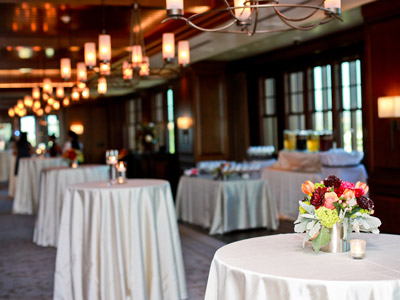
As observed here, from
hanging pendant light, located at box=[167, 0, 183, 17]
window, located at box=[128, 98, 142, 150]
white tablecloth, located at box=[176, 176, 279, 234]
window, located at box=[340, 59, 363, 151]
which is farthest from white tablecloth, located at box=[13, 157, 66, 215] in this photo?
window, located at box=[128, 98, 142, 150]

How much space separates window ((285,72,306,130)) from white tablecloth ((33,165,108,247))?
4.87 meters

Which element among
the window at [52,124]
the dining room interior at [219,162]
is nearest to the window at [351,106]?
the dining room interior at [219,162]

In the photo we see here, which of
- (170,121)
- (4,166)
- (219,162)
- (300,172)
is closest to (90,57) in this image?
(219,162)

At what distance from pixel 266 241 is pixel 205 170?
6.13m

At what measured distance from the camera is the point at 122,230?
4.63 metres

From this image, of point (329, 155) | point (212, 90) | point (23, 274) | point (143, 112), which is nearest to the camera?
point (23, 274)

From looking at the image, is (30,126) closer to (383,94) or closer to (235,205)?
(235,205)

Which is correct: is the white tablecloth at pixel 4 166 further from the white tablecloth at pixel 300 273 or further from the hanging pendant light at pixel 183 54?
the white tablecloth at pixel 300 273

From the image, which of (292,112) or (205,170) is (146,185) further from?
(292,112)

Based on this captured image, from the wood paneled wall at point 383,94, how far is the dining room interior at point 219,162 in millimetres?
17

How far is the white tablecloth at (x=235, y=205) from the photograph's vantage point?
26.2ft

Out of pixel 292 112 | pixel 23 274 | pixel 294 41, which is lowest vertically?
pixel 23 274

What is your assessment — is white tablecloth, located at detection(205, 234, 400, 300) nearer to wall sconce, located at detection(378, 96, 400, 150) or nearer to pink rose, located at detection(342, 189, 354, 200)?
pink rose, located at detection(342, 189, 354, 200)

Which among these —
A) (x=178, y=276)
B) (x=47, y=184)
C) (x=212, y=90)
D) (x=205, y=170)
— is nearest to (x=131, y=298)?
(x=178, y=276)
